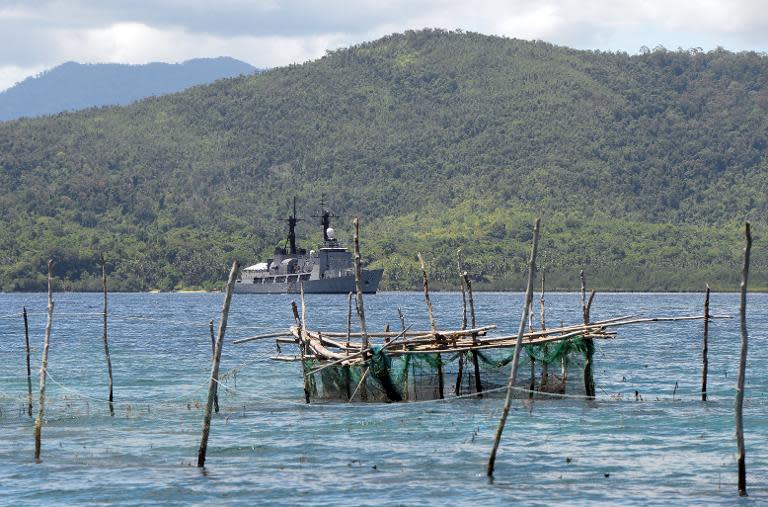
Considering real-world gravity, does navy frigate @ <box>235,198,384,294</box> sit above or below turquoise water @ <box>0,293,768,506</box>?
above

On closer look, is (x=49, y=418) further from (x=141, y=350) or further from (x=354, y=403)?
(x=141, y=350)

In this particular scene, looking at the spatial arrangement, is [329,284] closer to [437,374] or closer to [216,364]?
[437,374]

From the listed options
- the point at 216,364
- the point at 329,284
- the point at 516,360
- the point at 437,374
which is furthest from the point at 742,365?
the point at 329,284

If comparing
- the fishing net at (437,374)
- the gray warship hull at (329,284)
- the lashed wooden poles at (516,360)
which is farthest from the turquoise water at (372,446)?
the gray warship hull at (329,284)

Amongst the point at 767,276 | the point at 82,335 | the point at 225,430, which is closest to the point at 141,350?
the point at 82,335

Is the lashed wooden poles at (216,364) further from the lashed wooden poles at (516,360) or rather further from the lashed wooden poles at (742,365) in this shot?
the lashed wooden poles at (742,365)

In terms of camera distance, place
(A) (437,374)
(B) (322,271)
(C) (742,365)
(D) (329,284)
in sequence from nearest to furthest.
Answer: (C) (742,365)
(A) (437,374)
(D) (329,284)
(B) (322,271)

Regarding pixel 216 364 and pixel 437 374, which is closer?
pixel 216 364

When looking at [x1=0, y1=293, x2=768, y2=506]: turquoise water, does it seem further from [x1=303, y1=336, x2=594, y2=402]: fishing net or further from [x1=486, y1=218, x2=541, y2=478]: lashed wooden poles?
[x1=486, y1=218, x2=541, y2=478]: lashed wooden poles

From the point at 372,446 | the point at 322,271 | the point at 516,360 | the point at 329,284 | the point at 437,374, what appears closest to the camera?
the point at 516,360

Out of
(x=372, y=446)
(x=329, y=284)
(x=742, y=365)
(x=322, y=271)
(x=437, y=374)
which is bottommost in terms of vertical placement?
(x=372, y=446)

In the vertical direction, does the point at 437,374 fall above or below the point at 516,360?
below

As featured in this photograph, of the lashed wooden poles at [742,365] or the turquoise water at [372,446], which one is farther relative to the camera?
the turquoise water at [372,446]

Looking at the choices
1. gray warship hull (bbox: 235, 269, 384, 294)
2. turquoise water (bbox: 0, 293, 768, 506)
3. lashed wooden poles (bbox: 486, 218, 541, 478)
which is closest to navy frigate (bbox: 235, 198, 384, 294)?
gray warship hull (bbox: 235, 269, 384, 294)
